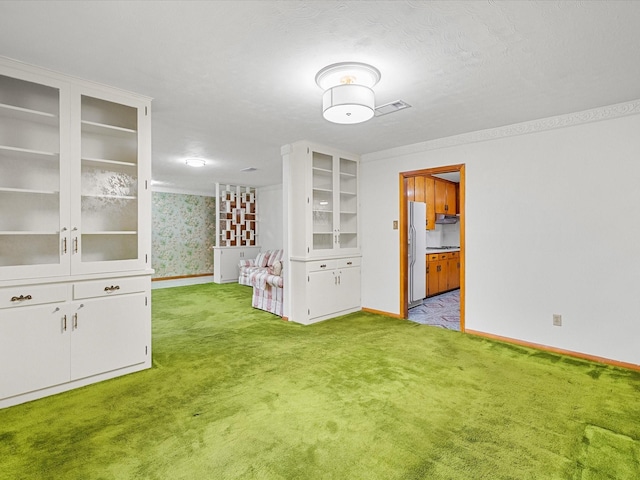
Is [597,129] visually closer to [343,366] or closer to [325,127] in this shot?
[325,127]

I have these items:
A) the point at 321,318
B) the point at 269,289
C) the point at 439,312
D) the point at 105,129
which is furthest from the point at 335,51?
the point at 439,312

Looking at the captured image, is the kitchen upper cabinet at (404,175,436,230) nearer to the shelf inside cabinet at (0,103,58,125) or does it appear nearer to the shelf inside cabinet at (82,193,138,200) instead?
the shelf inside cabinet at (82,193,138,200)

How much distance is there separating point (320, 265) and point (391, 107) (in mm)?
2287

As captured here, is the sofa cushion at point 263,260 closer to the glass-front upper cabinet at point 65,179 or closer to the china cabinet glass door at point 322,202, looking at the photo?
the china cabinet glass door at point 322,202

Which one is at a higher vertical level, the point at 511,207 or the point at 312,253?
the point at 511,207

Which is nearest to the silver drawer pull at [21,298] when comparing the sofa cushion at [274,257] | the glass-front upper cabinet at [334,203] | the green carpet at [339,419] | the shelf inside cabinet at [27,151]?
the green carpet at [339,419]

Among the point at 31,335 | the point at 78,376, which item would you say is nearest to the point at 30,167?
the point at 31,335

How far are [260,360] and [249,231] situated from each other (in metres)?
6.05

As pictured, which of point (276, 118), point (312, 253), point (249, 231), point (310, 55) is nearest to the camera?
point (310, 55)

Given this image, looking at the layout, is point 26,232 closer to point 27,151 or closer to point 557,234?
point 27,151

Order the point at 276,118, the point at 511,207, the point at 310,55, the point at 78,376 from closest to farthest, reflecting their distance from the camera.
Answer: the point at 310,55 → the point at 78,376 → the point at 276,118 → the point at 511,207

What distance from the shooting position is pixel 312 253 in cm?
454

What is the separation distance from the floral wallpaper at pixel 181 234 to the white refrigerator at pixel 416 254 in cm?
589

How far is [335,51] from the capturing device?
2227mm
